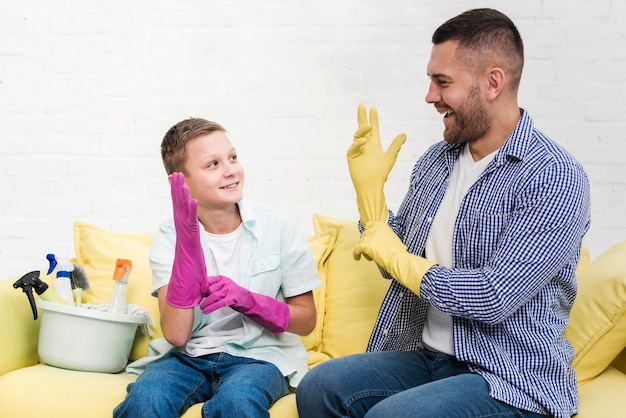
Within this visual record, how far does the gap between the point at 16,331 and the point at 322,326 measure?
32.2 inches

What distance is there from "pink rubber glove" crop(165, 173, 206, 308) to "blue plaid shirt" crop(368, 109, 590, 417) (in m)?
0.50

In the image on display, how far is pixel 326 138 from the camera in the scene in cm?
293

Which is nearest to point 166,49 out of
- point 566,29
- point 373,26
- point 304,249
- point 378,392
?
point 373,26

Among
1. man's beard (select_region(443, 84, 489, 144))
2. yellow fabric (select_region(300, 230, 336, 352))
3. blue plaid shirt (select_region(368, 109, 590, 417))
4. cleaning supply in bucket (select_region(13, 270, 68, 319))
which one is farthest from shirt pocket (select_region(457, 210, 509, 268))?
cleaning supply in bucket (select_region(13, 270, 68, 319))

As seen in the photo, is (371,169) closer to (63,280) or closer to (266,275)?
(266,275)

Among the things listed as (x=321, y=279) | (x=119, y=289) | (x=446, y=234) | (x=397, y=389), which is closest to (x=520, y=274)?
(x=446, y=234)

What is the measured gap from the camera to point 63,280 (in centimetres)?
218

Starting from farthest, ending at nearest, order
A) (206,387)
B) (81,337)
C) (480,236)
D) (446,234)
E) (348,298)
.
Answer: (348,298)
(81,337)
(206,387)
(446,234)
(480,236)

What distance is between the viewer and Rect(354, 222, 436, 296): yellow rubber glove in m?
1.69

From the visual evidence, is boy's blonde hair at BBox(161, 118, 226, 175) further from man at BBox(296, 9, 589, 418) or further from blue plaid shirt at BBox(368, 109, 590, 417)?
blue plaid shirt at BBox(368, 109, 590, 417)

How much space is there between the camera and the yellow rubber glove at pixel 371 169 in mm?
1928

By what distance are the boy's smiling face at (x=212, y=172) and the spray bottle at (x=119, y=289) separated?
1.07 ft

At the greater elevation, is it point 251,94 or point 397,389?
point 251,94

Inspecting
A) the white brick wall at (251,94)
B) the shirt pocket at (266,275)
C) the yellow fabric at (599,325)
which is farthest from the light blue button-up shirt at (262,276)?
the white brick wall at (251,94)
